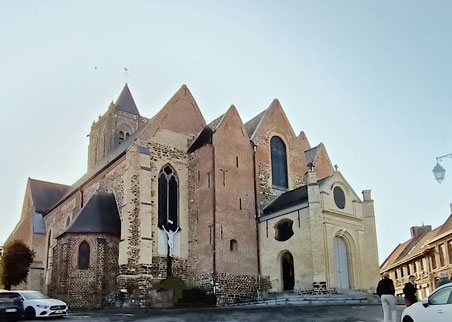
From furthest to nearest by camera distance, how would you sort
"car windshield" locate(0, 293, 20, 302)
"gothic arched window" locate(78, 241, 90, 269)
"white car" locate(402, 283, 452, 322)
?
"gothic arched window" locate(78, 241, 90, 269) < "car windshield" locate(0, 293, 20, 302) < "white car" locate(402, 283, 452, 322)

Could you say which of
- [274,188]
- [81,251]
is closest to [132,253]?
[81,251]

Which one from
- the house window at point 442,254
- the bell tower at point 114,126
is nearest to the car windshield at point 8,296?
the bell tower at point 114,126

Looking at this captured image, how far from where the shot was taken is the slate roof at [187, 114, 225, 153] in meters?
27.9

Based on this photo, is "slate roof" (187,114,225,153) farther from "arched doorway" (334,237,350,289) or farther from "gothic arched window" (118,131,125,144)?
"gothic arched window" (118,131,125,144)

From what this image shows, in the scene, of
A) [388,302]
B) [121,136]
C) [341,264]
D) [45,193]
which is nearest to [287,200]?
[341,264]

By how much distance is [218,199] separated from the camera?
26.0 metres

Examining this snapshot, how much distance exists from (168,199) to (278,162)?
301 inches

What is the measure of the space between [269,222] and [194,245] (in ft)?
14.2

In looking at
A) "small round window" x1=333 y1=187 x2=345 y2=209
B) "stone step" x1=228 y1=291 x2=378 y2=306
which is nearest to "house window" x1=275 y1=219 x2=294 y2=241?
"small round window" x1=333 y1=187 x2=345 y2=209

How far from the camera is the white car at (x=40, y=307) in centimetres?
1672

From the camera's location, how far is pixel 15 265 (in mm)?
36125

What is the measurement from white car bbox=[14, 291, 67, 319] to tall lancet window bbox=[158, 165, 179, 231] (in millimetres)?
9648

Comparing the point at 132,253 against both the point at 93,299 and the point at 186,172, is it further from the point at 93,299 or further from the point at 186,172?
the point at 186,172

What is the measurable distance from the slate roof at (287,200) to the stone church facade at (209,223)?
0.11 meters
